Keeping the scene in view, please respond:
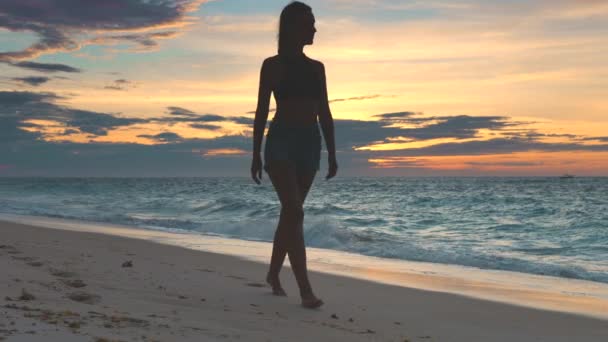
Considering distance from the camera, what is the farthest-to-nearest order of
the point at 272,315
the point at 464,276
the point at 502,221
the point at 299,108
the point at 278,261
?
the point at 502,221 < the point at 464,276 < the point at 278,261 < the point at 299,108 < the point at 272,315

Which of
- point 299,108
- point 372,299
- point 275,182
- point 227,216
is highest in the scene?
point 299,108

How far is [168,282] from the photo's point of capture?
17.2 feet

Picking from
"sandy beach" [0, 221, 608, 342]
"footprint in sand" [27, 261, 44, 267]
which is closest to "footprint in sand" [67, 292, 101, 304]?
"sandy beach" [0, 221, 608, 342]

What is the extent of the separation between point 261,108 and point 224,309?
1457mm

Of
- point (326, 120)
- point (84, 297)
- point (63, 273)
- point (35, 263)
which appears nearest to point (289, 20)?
point (326, 120)

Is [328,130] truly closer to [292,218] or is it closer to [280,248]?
[292,218]

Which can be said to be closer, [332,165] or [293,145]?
[293,145]

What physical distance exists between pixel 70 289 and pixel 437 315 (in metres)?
2.86

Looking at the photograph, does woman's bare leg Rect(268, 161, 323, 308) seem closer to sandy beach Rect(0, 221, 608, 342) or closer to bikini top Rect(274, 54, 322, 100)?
sandy beach Rect(0, 221, 608, 342)

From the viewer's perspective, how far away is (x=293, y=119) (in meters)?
4.46

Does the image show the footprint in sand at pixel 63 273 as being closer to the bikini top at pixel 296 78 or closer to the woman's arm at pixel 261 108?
the woman's arm at pixel 261 108

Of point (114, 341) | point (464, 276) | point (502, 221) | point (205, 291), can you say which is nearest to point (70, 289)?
point (205, 291)

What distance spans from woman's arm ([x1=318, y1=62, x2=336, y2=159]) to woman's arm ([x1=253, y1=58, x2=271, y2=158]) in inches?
16.1

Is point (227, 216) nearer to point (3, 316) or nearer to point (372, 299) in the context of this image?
point (372, 299)
